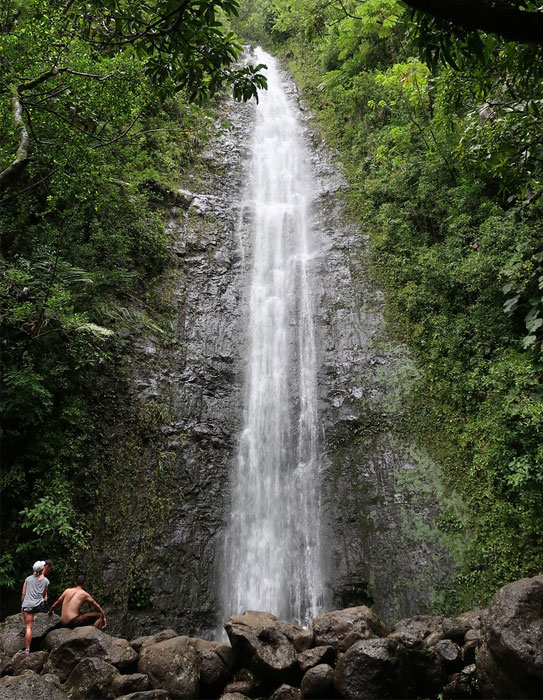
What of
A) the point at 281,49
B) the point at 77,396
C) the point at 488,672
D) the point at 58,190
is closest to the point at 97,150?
the point at 58,190

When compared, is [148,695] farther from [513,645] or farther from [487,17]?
[487,17]

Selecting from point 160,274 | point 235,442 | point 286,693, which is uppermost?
point 160,274

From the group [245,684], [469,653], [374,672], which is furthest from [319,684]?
[469,653]

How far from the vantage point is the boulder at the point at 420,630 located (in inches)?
202

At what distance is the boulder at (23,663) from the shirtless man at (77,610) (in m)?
0.71

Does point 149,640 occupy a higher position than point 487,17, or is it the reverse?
point 487,17

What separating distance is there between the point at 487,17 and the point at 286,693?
6051 mm

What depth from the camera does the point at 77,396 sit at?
8523mm

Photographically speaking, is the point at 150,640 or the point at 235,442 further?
the point at 235,442

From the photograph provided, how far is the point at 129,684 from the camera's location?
4566 millimetres

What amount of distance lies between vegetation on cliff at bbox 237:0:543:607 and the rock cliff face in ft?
2.05

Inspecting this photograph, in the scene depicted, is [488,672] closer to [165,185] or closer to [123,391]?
[123,391]

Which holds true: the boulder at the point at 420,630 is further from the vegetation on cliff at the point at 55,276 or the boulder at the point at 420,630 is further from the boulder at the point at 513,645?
the vegetation on cliff at the point at 55,276

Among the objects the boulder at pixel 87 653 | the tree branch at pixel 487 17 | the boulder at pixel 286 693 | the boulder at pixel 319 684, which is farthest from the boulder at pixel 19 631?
the tree branch at pixel 487 17
